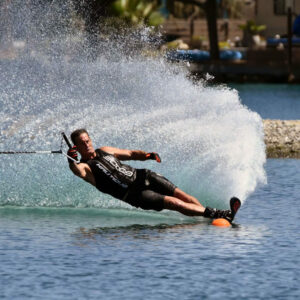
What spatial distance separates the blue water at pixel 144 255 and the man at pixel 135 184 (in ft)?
0.85

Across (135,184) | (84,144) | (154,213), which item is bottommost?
(154,213)

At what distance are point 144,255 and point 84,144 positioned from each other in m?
2.40

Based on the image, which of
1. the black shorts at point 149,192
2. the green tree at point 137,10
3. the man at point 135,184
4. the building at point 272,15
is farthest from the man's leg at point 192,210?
the building at point 272,15

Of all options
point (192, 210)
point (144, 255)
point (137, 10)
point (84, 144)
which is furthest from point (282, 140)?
point (137, 10)

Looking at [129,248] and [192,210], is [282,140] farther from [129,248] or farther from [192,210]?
[129,248]

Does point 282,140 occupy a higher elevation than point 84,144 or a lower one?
lower

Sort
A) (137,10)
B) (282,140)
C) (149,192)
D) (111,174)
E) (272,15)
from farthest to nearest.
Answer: (137,10) → (272,15) → (282,140) → (149,192) → (111,174)

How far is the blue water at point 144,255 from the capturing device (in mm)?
10539

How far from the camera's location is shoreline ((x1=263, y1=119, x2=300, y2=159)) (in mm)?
24891

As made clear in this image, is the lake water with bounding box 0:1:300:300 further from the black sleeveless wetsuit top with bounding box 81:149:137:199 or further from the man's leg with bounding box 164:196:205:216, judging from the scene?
the black sleeveless wetsuit top with bounding box 81:149:137:199

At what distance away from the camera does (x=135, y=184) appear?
14336 millimetres

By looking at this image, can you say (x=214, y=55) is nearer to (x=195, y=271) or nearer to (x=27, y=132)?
(x=27, y=132)

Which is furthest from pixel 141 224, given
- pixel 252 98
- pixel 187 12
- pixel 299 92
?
pixel 187 12

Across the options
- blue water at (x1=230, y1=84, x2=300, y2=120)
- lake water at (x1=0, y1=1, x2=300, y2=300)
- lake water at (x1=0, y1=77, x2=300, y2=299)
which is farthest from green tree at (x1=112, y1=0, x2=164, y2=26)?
lake water at (x1=0, y1=77, x2=300, y2=299)
